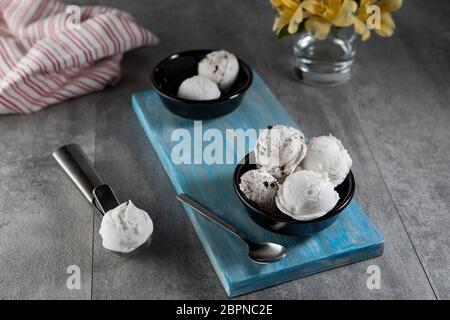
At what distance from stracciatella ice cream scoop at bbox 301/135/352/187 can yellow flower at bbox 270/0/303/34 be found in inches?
13.5

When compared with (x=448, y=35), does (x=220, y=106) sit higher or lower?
higher

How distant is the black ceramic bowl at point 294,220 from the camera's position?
101cm

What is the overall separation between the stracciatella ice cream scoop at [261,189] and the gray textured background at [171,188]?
135 mm

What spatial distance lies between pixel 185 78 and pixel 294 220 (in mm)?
514

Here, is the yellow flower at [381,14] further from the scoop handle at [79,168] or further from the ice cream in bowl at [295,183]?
the scoop handle at [79,168]

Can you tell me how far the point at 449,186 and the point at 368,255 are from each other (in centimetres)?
27

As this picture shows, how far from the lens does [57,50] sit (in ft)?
4.78

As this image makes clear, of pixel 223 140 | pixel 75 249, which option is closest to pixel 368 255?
pixel 223 140

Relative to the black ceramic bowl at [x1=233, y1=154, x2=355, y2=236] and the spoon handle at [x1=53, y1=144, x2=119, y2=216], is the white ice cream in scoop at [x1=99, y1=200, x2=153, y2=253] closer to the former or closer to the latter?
the spoon handle at [x1=53, y1=144, x2=119, y2=216]

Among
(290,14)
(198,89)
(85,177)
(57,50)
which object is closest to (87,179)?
(85,177)

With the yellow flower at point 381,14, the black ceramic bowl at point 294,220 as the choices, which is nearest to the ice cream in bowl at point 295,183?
the black ceramic bowl at point 294,220

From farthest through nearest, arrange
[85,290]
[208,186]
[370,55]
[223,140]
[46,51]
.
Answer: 1. [370,55]
2. [46,51]
3. [223,140]
4. [208,186]
5. [85,290]

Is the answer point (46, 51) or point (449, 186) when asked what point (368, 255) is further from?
point (46, 51)

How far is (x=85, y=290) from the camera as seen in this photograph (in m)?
1.02
